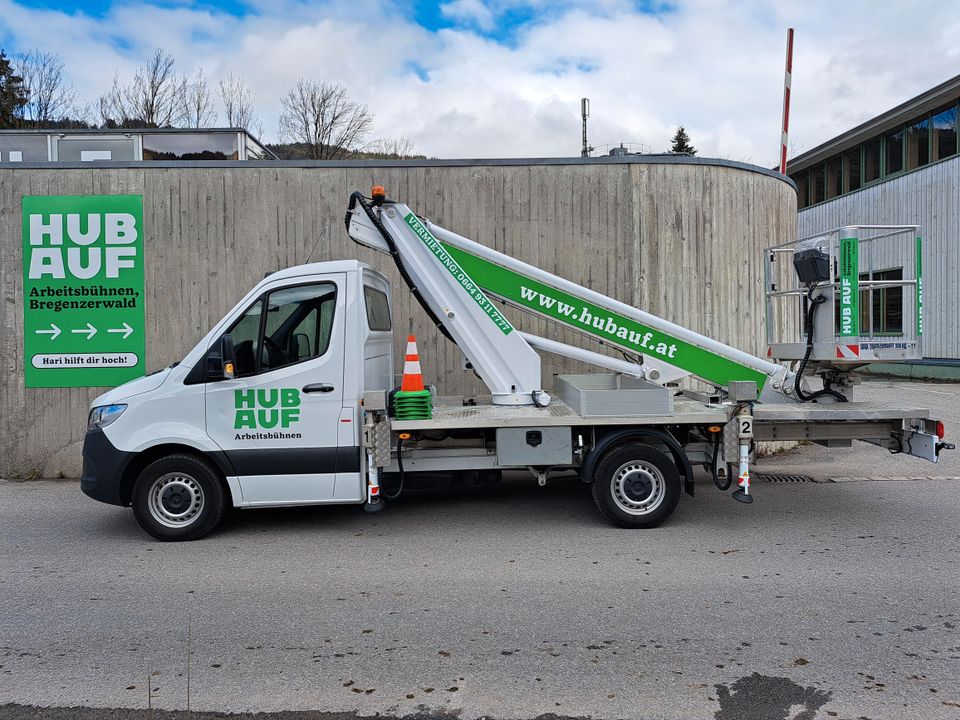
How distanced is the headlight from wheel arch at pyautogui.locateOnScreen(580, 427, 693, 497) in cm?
402

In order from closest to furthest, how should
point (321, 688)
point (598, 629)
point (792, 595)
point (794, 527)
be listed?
point (321, 688) → point (598, 629) → point (792, 595) → point (794, 527)

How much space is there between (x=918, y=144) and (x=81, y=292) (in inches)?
884

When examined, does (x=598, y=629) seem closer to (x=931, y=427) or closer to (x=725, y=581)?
(x=725, y=581)

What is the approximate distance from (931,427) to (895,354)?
2.26 feet

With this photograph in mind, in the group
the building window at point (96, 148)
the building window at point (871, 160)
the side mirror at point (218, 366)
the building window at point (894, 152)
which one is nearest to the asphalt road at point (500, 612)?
the side mirror at point (218, 366)

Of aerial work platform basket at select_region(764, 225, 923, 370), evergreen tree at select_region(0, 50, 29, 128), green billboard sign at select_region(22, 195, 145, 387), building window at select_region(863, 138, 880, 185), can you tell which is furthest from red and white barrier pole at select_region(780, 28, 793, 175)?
evergreen tree at select_region(0, 50, 29, 128)

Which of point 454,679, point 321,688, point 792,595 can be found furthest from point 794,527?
point 321,688

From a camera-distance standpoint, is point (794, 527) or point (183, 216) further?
point (183, 216)

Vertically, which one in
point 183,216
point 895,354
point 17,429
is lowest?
point 17,429

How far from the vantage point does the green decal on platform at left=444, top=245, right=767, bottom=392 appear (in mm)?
7289

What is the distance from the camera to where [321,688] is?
389 cm

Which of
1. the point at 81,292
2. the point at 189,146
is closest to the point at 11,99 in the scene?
the point at 189,146

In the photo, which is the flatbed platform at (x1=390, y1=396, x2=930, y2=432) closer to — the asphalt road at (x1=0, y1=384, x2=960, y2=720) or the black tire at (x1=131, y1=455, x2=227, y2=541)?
the asphalt road at (x1=0, y1=384, x2=960, y2=720)

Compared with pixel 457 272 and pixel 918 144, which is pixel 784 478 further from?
pixel 918 144
